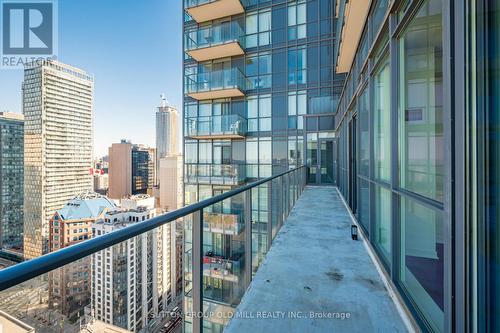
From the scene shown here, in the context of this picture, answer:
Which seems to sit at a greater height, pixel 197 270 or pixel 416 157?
pixel 416 157

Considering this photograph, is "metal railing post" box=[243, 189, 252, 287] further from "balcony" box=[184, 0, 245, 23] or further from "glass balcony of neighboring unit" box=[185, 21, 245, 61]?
"balcony" box=[184, 0, 245, 23]

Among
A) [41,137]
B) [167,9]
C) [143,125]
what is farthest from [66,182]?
[143,125]

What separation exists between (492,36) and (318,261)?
9.89 feet

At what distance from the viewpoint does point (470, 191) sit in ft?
3.81

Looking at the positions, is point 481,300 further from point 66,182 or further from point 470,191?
point 66,182

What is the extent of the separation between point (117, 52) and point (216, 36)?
20813 mm

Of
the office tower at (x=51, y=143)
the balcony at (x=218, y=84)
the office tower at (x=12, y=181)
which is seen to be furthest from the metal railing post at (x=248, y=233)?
the office tower at (x=12, y=181)

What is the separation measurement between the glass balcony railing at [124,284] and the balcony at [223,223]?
61mm

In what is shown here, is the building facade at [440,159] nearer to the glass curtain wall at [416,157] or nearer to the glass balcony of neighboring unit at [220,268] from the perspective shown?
the glass curtain wall at [416,157]

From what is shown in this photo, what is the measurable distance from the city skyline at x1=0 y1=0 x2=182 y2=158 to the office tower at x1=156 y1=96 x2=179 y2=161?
11.7m

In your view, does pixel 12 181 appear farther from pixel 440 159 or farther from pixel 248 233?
pixel 440 159

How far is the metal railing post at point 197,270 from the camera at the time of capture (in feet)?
4.84

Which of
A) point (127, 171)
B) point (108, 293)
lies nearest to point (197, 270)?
point (108, 293)

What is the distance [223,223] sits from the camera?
206 cm
